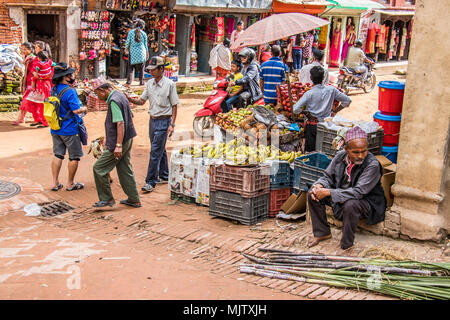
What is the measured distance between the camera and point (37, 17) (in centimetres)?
1675

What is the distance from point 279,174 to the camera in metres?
7.04

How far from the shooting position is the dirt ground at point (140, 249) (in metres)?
5.06

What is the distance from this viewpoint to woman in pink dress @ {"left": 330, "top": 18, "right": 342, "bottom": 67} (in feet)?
77.1

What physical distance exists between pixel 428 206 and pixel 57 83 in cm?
542

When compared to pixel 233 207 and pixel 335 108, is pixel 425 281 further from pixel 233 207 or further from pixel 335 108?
pixel 335 108

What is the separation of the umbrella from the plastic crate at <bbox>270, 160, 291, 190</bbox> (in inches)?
117

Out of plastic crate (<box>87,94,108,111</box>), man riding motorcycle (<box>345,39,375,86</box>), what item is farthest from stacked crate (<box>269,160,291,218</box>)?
man riding motorcycle (<box>345,39,375,86</box>)

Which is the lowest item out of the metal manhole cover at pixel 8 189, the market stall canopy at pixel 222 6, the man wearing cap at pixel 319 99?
the metal manhole cover at pixel 8 189

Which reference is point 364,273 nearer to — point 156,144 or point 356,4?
point 156,144

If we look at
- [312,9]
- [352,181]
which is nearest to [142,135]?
[352,181]

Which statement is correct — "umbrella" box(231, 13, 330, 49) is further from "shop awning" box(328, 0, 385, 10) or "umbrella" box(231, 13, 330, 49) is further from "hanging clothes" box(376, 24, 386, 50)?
"hanging clothes" box(376, 24, 386, 50)

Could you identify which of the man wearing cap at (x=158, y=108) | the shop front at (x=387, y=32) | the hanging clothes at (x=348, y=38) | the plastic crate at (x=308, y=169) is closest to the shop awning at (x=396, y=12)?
the shop front at (x=387, y=32)

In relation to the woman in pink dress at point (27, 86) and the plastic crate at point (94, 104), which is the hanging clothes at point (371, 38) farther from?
the woman in pink dress at point (27, 86)

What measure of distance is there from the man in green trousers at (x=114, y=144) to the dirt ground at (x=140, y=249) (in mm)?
260
